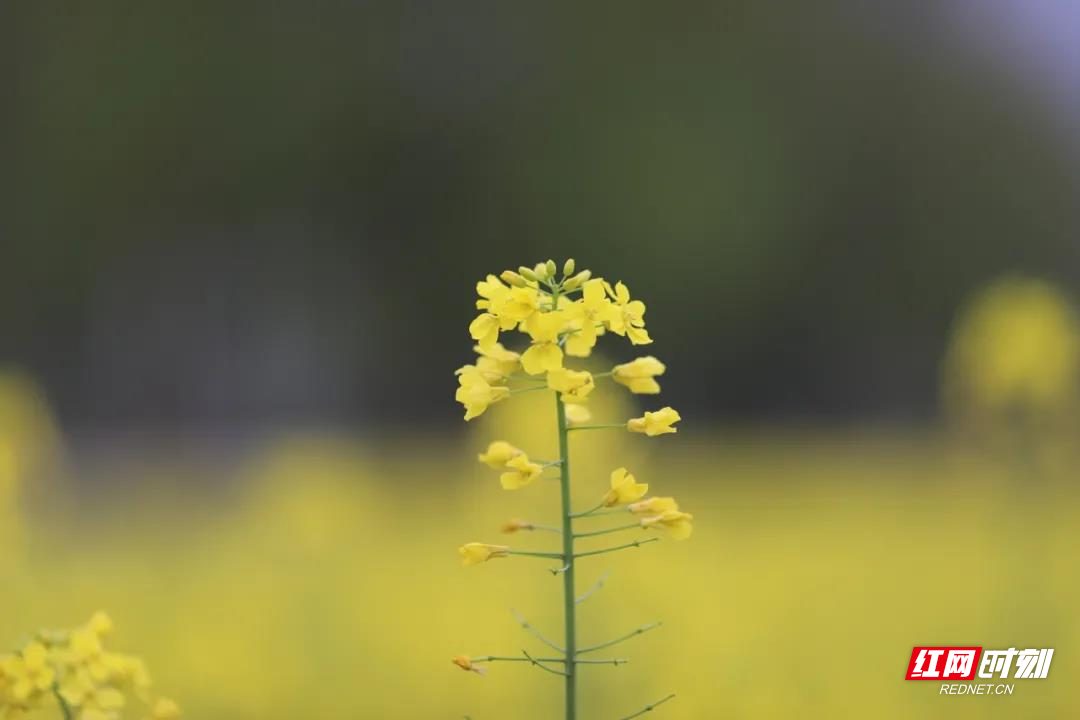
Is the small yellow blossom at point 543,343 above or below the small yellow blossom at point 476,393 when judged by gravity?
above

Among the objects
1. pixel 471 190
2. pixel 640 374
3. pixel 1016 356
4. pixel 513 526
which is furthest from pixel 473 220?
pixel 513 526

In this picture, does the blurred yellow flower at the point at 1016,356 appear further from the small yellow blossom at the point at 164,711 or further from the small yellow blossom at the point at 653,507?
the small yellow blossom at the point at 164,711

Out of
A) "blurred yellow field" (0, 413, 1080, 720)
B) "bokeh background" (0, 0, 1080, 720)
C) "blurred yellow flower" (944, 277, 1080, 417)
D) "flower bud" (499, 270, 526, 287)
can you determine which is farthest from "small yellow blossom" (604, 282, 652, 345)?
"bokeh background" (0, 0, 1080, 720)

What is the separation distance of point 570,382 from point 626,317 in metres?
0.16

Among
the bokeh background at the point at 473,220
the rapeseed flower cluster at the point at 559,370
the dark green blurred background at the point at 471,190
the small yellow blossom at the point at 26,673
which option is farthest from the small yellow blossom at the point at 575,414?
the dark green blurred background at the point at 471,190

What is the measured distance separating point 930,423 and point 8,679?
30.2 feet

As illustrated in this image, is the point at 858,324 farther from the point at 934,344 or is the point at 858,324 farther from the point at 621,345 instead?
the point at 621,345

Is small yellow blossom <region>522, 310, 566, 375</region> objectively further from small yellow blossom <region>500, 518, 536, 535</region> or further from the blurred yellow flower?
the blurred yellow flower

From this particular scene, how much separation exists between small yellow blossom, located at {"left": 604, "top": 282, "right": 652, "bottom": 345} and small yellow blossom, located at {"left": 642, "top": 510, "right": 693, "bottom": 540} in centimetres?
23

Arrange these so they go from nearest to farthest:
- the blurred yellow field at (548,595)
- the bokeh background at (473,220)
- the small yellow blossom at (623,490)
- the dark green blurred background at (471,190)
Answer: the small yellow blossom at (623,490) < the blurred yellow field at (548,595) < the bokeh background at (473,220) < the dark green blurred background at (471,190)

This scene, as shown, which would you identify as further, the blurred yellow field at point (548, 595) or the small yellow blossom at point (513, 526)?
the blurred yellow field at point (548, 595)

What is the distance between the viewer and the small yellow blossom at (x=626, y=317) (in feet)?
5.52

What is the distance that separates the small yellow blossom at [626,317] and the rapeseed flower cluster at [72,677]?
802 mm

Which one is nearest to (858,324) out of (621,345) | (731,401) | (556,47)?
(731,401)
